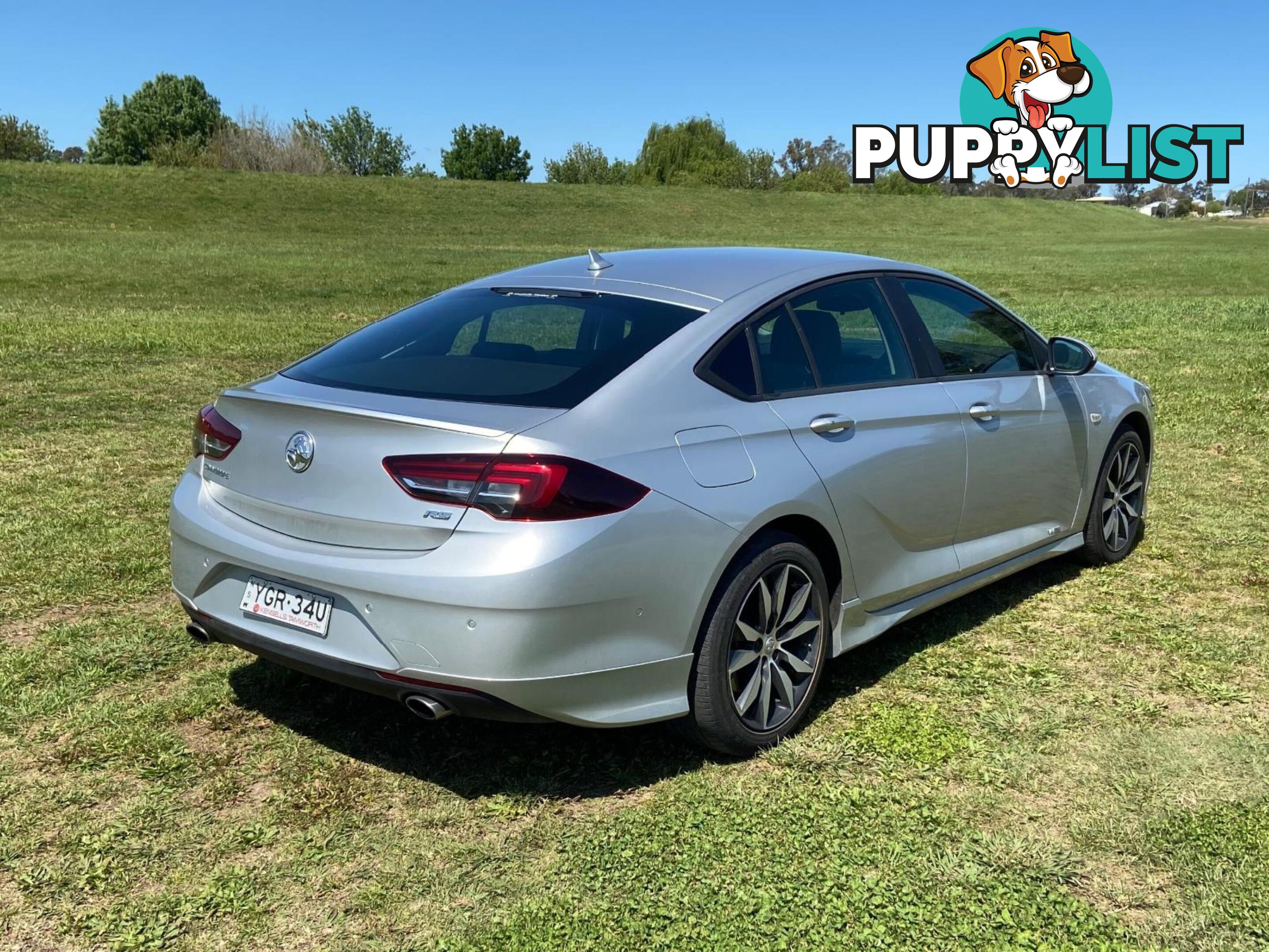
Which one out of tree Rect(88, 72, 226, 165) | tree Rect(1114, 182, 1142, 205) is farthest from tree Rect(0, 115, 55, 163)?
tree Rect(1114, 182, 1142, 205)

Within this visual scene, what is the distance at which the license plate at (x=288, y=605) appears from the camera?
346 centimetres

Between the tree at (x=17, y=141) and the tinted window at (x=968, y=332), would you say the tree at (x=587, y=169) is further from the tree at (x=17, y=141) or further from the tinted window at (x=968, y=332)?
the tinted window at (x=968, y=332)

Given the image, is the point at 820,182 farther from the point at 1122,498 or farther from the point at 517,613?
the point at 517,613

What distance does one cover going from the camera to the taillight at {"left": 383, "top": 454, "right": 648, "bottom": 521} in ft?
10.5

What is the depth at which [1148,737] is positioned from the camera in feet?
13.4

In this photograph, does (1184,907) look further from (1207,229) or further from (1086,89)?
(1207,229)

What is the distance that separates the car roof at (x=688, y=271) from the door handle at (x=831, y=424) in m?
0.53

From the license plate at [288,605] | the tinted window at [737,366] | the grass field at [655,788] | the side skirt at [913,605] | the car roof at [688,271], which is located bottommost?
the grass field at [655,788]

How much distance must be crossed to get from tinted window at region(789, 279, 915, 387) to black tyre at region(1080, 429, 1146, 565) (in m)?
1.81

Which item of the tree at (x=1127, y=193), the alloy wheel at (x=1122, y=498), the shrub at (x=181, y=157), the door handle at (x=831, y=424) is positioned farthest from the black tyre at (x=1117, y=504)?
the tree at (x=1127, y=193)

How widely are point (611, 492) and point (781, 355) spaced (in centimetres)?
111

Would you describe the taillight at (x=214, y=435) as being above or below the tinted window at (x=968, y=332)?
below

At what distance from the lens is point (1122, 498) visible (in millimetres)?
6164

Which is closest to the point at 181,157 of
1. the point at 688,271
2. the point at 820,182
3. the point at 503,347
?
the point at 820,182
